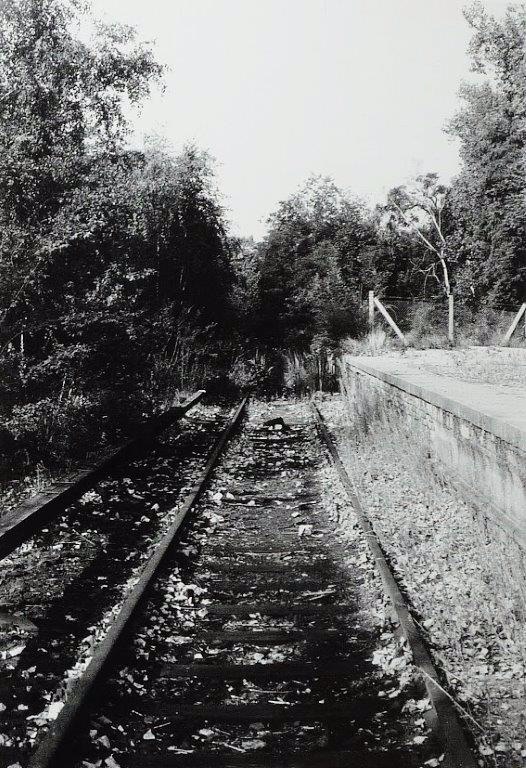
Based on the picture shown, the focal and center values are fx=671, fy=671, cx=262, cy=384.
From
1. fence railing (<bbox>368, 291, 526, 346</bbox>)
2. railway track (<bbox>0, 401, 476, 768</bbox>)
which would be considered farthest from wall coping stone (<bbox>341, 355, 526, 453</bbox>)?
fence railing (<bbox>368, 291, 526, 346</bbox>)

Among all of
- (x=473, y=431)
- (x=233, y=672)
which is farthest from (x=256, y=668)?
(x=473, y=431)

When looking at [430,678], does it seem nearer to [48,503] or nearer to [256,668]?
[256,668]

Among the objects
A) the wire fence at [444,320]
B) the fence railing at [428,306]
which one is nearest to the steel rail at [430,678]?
the fence railing at [428,306]

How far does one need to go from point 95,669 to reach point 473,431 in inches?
151

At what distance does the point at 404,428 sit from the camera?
9188 millimetres

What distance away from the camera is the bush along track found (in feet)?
11.2

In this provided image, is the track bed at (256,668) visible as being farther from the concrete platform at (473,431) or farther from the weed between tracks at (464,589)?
the concrete platform at (473,431)

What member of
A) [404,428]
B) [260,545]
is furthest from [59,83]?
[260,545]

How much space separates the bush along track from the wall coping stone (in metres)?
2.96

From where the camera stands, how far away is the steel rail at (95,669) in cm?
278

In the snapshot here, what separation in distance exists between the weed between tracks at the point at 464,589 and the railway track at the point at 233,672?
27 centimetres

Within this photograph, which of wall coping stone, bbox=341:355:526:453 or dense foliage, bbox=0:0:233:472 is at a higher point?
dense foliage, bbox=0:0:233:472

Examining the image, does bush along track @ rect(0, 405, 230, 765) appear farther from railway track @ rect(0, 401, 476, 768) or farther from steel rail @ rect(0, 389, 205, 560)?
steel rail @ rect(0, 389, 205, 560)

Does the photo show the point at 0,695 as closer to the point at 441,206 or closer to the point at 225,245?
the point at 225,245
